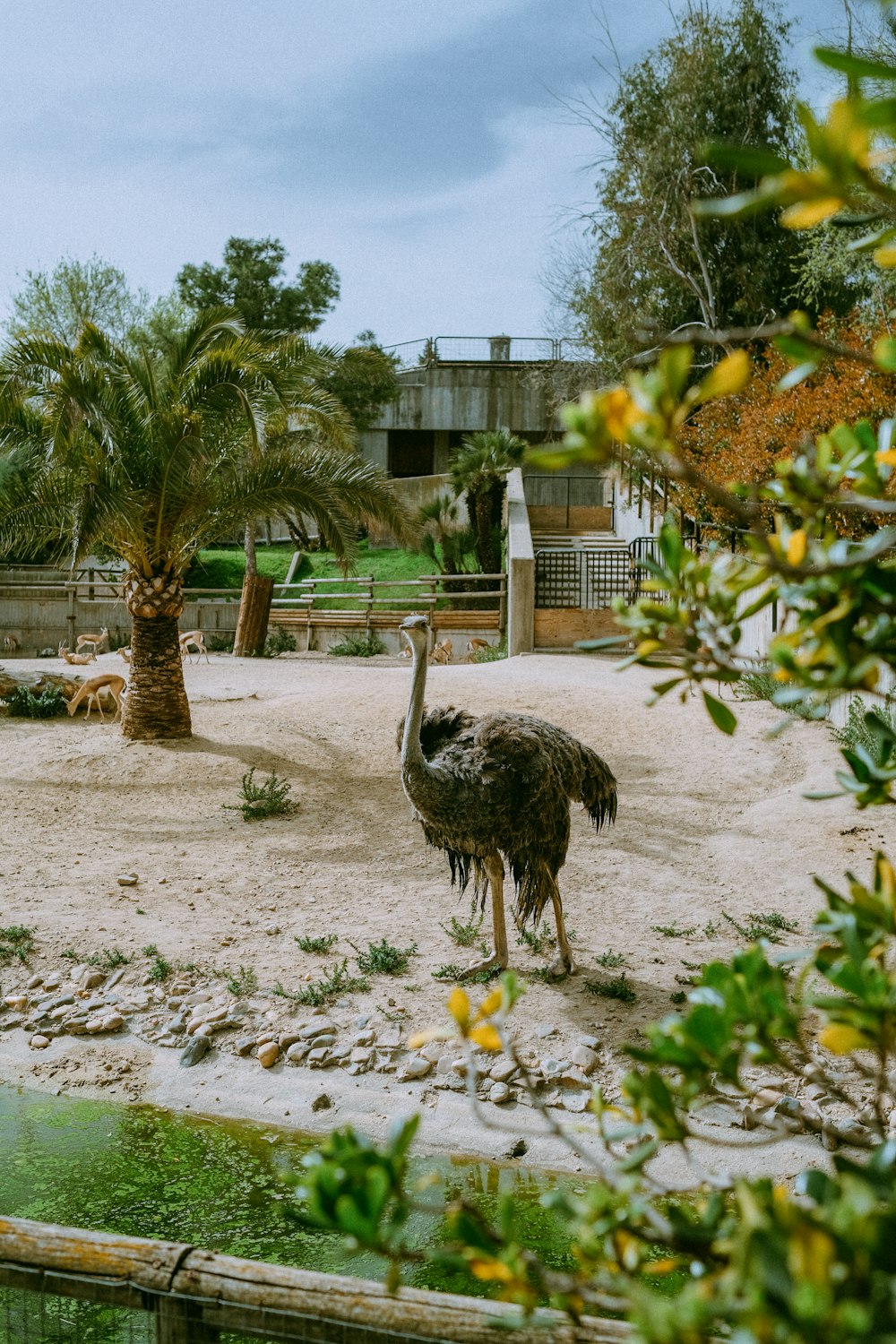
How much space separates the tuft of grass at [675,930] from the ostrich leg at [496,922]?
4.03 ft

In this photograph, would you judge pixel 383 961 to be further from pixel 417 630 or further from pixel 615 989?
pixel 417 630

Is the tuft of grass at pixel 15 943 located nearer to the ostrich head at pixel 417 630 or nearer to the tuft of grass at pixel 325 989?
the tuft of grass at pixel 325 989

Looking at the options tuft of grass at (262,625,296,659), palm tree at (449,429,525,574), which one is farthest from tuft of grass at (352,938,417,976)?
palm tree at (449,429,525,574)

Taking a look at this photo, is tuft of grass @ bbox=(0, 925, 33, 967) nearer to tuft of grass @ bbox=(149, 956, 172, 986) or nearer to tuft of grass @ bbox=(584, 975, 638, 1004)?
tuft of grass @ bbox=(149, 956, 172, 986)

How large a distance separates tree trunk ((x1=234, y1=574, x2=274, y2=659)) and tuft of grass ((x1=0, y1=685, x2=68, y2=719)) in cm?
651

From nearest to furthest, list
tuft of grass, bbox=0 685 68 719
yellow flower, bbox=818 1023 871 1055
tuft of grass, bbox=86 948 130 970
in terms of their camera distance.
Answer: yellow flower, bbox=818 1023 871 1055 < tuft of grass, bbox=86 948 130 970 < tuft of grass, bbox=0 685 68 719

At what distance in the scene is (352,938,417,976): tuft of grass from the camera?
22.1 ft

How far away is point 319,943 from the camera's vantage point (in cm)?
714

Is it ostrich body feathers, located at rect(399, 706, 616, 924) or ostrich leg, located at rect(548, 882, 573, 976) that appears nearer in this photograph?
ostrich body feathers, located at rect(399, 706, 616, 924)

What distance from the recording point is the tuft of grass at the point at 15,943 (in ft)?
23.3

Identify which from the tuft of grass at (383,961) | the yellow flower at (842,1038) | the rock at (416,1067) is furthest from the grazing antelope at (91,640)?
the yellow flower at (842,1038)

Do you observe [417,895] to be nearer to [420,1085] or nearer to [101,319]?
[420,1085]

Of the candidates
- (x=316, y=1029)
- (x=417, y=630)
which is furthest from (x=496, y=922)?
(x=417, y=630)

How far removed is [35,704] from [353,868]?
741 cm
